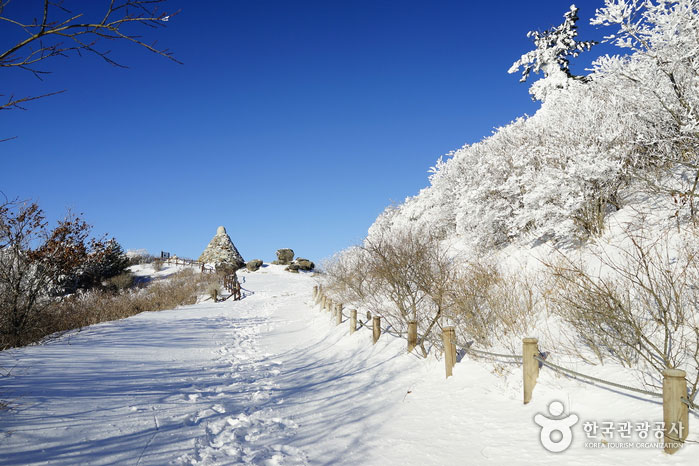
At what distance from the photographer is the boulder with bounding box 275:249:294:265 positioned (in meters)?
49.0

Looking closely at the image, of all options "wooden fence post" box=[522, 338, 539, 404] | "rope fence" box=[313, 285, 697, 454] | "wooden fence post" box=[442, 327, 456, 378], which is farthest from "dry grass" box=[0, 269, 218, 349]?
"wooden fence post" box=[522, 338, 539, 404]

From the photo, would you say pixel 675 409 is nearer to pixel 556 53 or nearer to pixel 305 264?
pixel 556 53

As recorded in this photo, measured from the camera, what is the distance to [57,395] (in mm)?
4680

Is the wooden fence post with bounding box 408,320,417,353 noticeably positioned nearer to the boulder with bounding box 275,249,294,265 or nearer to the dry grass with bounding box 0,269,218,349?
the dry grass with bounding box 0,269,218,349

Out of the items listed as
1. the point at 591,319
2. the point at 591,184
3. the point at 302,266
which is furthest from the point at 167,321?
the point at 302,266

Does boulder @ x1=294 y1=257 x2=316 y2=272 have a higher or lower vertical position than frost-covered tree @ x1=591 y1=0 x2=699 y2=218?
lower

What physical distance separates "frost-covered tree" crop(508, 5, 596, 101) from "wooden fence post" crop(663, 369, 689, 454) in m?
25.1

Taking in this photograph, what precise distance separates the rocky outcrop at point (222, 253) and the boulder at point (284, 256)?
465cm

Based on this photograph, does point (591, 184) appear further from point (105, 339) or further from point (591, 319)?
point (105, 339)

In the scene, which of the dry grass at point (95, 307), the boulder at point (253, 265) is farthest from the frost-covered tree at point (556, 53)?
the boulder at point (253, 265)

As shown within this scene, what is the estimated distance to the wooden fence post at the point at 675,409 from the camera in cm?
307

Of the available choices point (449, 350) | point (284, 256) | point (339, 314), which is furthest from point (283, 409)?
point (284, 256)

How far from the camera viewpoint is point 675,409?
3082 millimetres

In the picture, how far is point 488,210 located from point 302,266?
33886 millimetres
